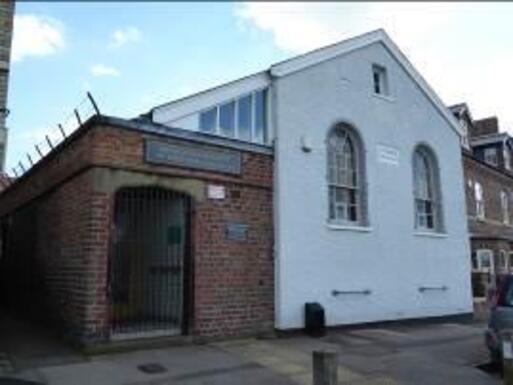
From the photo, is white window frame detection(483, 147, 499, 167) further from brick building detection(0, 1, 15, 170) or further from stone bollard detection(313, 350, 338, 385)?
stone bollard detection(313, 350, 338, 385)

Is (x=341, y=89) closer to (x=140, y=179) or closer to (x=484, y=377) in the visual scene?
(x=140, y=179)

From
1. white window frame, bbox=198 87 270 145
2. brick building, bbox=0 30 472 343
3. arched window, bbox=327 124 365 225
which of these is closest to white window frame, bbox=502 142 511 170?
brick building, bbox=0 30 472 343

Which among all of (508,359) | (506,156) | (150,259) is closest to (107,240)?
(150,259)

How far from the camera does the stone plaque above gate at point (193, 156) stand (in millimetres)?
10211

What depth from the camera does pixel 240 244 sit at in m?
11.3

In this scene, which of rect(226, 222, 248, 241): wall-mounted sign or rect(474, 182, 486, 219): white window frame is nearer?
rect(226, 222, 248, 241): wall-mounted sign

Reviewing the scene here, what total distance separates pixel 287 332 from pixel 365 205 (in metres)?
4.02

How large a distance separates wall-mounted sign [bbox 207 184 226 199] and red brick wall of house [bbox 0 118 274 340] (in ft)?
0.34

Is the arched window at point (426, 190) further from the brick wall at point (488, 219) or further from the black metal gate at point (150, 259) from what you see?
the black metal gate at point (150, 259)

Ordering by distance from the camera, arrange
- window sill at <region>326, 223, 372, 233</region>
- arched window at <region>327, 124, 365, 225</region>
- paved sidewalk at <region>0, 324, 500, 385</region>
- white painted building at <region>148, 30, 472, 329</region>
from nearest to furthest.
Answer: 1. paved sidewalk at <region>0, 324, 500, 385</region>
2. white painted building at <region>148, 30, 472, 329</region>
3. window sill at <region>326, 223, 372, 233</region>
4. arched window at <region>327, 124, 365, 225</region>

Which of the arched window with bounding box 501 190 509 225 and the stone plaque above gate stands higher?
the arched window with bounding box 501 190 509 225

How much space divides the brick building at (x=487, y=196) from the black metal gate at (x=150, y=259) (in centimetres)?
1493

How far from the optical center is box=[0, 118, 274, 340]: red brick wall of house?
9.38 m

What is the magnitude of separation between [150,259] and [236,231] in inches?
68.5
